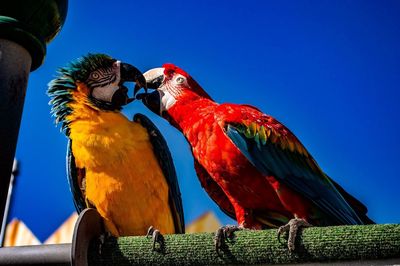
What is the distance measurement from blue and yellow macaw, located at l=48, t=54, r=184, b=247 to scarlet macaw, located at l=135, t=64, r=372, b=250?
0.24 metres

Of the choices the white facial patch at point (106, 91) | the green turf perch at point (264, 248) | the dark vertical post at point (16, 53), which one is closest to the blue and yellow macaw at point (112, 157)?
the white facial patch at point (106, 91)

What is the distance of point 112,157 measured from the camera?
2.41 meters

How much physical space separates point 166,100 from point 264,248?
60.2 inches

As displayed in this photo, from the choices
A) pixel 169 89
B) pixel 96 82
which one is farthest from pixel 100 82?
pixel 169 89

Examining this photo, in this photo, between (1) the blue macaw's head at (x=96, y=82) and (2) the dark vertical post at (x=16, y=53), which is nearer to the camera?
(2) the dark vertical post at (x=16, y=53)

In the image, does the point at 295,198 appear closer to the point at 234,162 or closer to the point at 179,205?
the point at 234,162

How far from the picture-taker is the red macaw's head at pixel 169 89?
2.61m

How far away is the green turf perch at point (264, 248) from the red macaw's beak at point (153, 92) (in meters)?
1.40

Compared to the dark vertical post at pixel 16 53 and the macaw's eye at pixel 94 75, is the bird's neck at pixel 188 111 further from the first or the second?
the dark vertical post at pixel 16 53

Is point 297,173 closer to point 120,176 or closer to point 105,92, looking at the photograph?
point 120,176

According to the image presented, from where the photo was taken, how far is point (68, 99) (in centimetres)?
271

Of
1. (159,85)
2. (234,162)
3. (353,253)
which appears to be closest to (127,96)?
(159,85)

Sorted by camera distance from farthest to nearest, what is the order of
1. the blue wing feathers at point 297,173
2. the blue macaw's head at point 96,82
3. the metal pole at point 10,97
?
the blue macaw's head at point 96,82, the blue wing feathers at point 297,173, the metal pole at point 10,97

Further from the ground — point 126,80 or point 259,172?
point 126,80
